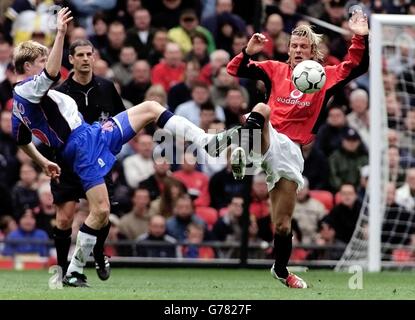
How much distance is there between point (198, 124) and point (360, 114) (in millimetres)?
2606

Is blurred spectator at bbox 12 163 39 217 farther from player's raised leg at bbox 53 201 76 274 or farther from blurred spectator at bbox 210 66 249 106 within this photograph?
player's raised leg at bbox 53 201 76 274

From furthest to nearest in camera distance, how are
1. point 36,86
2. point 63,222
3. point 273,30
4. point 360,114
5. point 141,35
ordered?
point 141,35, point 273,30, point 360,114, point 63,222, point 36,86

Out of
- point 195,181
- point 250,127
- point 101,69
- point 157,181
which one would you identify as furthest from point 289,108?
point 101,69

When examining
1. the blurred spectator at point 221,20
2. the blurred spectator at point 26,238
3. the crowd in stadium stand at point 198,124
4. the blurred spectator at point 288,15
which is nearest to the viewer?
the blurred spectator at point 26,238

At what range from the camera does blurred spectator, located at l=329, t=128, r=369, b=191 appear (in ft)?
61.3

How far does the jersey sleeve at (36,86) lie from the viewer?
11.2 meters

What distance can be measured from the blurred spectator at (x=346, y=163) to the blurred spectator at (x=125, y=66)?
3.53 metres

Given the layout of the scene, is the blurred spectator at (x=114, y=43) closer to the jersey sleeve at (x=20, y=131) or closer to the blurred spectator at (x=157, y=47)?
the blurred spectator at (x=157, y=47)

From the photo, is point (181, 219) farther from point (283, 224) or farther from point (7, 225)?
point (283, 224)

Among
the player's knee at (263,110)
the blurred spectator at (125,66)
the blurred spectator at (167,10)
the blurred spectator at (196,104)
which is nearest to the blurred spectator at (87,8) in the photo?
the blurred spectator at (167,10)

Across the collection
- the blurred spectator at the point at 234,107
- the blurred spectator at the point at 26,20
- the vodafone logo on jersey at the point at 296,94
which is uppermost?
the blurred spectator at the point at 26,20

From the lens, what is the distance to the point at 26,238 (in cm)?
1705
